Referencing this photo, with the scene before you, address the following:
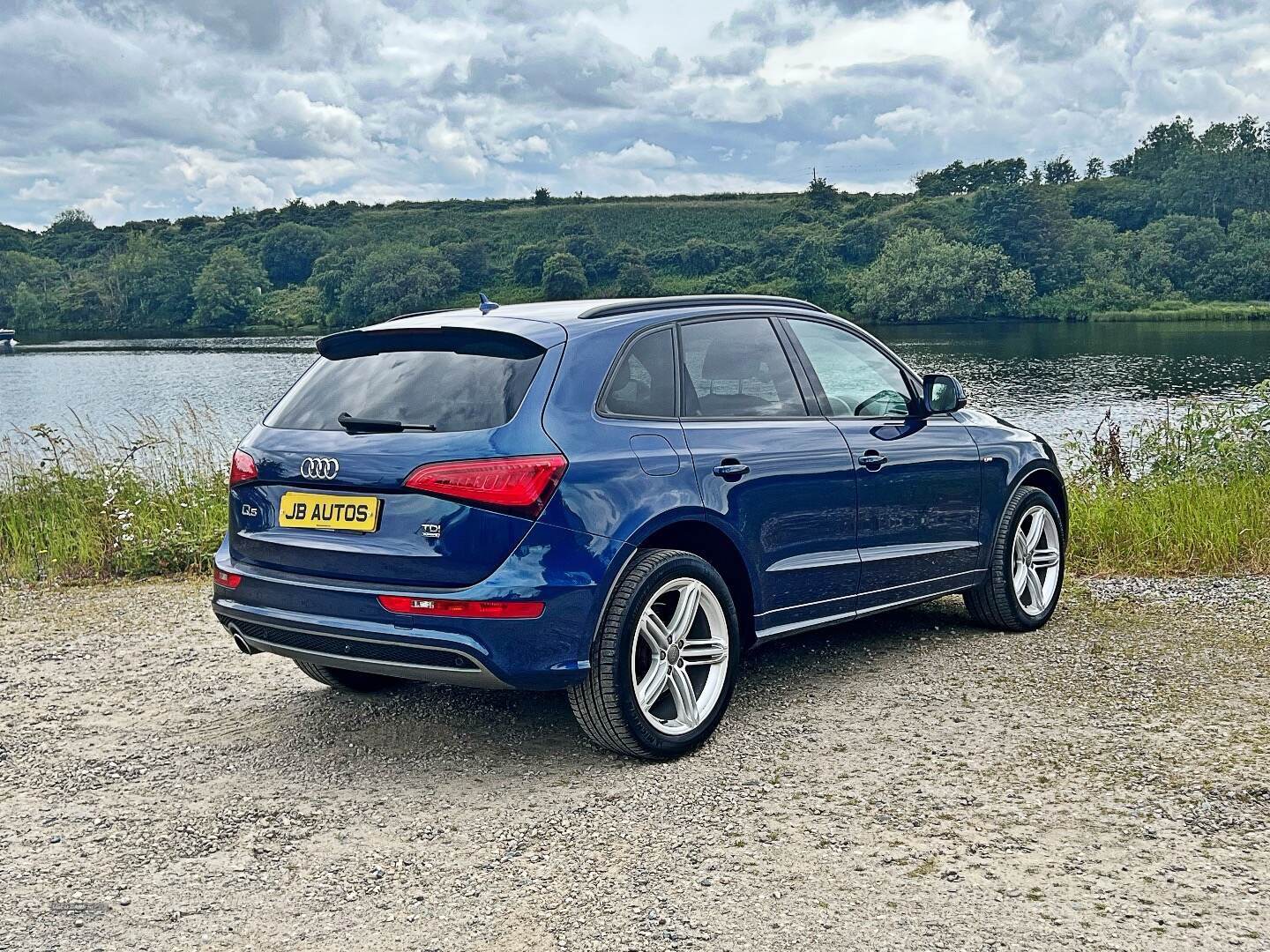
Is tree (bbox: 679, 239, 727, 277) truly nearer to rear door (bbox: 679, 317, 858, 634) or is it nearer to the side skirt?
the side skirt

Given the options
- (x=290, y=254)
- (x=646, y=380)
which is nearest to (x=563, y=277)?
(x=290, y=254)

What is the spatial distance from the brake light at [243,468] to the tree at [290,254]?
105340 mm

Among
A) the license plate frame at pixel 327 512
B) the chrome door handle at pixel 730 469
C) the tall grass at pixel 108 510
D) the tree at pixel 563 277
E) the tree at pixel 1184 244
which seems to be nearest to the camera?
the license plate frame at pixel 327 512

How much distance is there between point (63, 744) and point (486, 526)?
230cm

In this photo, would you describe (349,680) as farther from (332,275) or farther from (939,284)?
(332,275)

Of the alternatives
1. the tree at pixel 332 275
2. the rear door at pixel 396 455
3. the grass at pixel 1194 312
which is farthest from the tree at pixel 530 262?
the rear door at pixel 396 455

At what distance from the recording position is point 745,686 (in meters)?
5.68

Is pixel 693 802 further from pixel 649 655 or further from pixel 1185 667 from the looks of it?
pixel 1185 667

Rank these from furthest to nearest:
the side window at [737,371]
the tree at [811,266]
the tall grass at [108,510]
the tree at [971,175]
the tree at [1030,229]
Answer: the tree at [971,175] → the tree at [1030,229] → the tree at [811,266] → the tall grass at [108,510] → the side window at [737,371]

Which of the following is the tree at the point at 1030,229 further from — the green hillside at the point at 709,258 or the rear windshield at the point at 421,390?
the rear windshield at the point at 421,390

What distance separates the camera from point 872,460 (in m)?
5.52

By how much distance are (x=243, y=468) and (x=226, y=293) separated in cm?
9941

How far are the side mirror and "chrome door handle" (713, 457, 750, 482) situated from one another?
1.48 metres

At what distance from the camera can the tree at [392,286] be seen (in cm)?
8775
